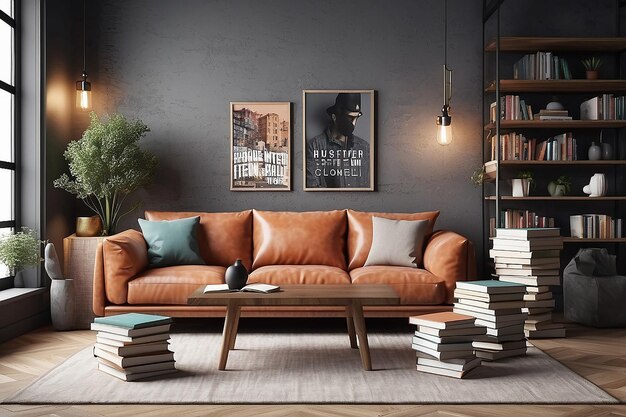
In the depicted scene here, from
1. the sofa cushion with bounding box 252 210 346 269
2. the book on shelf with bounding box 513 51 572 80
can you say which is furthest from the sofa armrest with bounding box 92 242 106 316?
the book on shelf with bounding box 513 51 572 80

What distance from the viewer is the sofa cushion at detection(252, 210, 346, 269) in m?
5.60

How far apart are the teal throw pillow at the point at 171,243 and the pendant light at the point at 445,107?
223 cm

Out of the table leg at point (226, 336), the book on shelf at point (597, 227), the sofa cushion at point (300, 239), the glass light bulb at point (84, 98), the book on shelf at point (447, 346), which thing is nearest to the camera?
the book on shelf at point (447, 346)

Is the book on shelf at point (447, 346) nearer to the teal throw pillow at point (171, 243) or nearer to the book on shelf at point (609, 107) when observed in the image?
the teal throw pillow at point (171, 243)

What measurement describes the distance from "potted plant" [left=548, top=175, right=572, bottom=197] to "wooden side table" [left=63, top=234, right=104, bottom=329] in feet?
12.6

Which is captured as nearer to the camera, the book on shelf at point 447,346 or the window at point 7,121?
the book on shelf at point 447,346

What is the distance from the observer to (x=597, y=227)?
5898 millimetres

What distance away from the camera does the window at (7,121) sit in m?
5.20

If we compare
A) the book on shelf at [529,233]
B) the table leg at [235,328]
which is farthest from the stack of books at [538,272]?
the table leg at [235,328]

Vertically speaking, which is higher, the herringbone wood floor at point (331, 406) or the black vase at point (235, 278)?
the black vase at point (235, 278)

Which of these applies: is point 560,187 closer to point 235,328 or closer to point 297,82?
point 297,82

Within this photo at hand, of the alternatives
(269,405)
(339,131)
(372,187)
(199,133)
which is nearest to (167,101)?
(199,133)

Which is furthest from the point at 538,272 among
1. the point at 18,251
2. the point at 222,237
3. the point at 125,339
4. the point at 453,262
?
the point at 18,251

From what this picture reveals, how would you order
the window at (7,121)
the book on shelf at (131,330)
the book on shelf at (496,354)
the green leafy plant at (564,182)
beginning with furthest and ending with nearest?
the green leafy plant at (564,182) < the window at (7,121) < the book on shelf at (496,354) < the book on shelf at (131,330)
